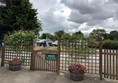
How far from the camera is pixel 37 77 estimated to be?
952cm

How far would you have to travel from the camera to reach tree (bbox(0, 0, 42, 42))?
71.7 ft

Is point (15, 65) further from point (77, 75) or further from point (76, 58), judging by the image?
point (77, 75)

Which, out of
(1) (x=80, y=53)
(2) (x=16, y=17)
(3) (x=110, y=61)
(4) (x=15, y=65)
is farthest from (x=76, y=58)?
(2) (x=16, y=17)

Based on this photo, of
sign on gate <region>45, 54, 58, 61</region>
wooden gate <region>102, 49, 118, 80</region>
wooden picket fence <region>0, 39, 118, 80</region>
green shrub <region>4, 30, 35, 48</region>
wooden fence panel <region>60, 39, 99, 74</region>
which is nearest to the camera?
wooden gate <region>102, 49, 118, 80</region>

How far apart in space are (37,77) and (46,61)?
135 centimetres

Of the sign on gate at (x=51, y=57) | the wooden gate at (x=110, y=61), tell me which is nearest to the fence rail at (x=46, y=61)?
the sign on gate at (x=51, y=57)

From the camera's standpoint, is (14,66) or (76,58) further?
(14,66)

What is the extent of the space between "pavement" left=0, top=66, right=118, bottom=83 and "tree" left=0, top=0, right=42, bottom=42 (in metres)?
11.8

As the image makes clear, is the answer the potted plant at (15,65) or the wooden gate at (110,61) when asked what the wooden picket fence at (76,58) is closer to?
the wooden gate at (110,61)

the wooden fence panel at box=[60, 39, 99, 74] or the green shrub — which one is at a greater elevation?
the green shrub

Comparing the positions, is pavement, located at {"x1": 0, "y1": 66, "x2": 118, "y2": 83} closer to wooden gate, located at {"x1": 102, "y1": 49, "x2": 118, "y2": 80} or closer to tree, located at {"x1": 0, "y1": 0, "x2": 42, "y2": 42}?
wooden gate, located at {"x1": 102, "y1": 49, "x2": 118, "y2": 80}

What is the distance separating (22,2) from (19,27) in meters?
2.76

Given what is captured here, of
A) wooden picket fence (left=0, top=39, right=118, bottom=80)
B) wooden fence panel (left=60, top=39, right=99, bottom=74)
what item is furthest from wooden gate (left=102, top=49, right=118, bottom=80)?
wooden fence panel (left=60, top=39, right=99, bottom=74)

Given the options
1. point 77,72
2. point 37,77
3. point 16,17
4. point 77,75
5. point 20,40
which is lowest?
point 37,77
